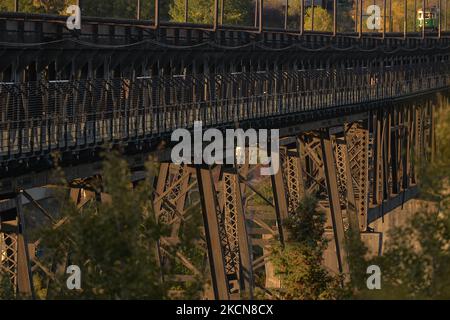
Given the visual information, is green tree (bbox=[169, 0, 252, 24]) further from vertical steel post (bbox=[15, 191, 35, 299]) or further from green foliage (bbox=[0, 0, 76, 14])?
vertical steel post (bbox=[15, 191, 35, 299])

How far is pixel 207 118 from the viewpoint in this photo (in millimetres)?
47938

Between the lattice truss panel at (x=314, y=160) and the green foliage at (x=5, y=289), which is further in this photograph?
the lattice truss panel at (x=314, y=160)

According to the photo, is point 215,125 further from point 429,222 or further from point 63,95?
point 429,222

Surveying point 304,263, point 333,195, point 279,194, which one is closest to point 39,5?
point 333,195

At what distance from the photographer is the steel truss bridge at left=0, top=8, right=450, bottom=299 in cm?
3519

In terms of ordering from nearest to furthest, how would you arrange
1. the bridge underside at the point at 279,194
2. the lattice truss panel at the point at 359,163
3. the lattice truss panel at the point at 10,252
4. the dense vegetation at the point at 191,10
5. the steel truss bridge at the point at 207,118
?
1. the steel truss bridge at the point at 207,118
2. the lattice truss panel at the point at 10,252
3. the bridge underside at the point at 279,194
4. the lattice truss panel at the point at 359,163
5. the dense vegetation at the point at 191,10

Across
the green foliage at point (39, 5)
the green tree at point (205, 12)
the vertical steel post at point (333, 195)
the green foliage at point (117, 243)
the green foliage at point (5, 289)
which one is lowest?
the vertical steel post at point (333, 195)

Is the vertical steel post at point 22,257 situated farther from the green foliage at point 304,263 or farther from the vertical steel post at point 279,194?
the vertical steel post at point 279,194

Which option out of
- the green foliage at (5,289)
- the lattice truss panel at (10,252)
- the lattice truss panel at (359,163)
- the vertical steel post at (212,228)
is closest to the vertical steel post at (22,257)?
the green foliage at (5,289)

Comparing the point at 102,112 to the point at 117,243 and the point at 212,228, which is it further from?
the point at 117,243

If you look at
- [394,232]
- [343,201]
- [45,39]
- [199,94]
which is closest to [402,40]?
[343,201]

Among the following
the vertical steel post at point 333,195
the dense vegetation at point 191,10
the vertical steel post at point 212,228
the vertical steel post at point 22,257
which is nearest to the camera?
the vertical steel post at point 22,257

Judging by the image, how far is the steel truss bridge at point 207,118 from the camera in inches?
1385

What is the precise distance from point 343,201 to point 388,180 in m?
8.49
